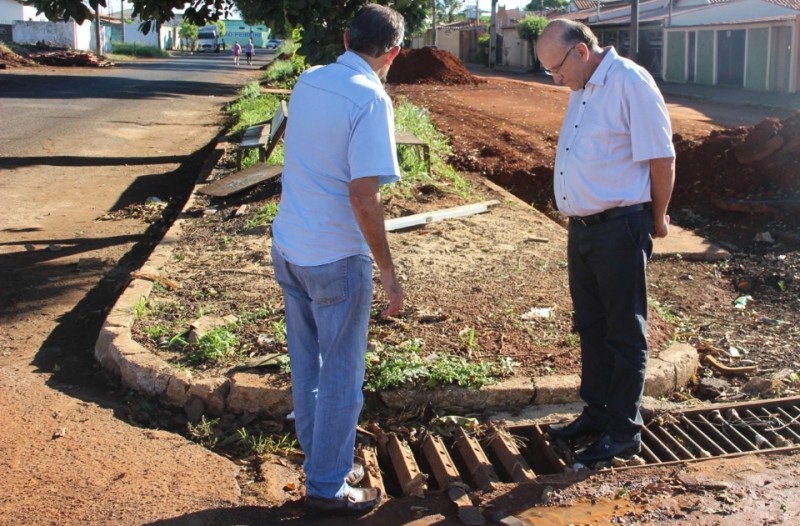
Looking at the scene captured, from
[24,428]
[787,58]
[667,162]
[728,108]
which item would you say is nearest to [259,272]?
[24,428]

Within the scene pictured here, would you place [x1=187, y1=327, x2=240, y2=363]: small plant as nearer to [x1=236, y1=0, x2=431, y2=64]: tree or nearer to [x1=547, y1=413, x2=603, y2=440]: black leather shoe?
[x1=547, y1=413, x2=603, y2=440]: black leather shoe

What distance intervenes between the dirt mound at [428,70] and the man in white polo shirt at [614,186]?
93.1ft

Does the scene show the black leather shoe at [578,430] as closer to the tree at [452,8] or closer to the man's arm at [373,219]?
the man's arm at [373,219]

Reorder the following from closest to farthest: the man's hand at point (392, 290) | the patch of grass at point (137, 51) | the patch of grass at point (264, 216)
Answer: the man's hand at point (392, 290) → the patch of grass at point (264, 216) → the patch of grass at point (137, 51)

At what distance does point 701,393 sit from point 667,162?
5.71ft

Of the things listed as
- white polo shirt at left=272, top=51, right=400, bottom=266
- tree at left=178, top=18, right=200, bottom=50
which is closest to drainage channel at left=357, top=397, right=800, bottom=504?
white polo shirt at left=272, top=51, right=400, bottom=266

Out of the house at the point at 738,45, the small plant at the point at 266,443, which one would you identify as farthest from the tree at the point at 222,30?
the small plant at the point at 266,443

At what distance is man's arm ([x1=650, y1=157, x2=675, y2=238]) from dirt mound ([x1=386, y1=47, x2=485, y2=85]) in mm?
28462

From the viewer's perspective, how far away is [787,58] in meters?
29.5

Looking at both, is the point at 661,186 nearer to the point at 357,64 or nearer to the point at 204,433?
the point at 357,64

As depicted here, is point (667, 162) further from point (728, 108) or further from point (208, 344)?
point (728, 108)

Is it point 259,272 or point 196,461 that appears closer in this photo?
point 196,461

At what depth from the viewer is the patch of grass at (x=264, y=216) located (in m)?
7.88

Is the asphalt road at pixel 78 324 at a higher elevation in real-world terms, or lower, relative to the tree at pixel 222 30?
lower
